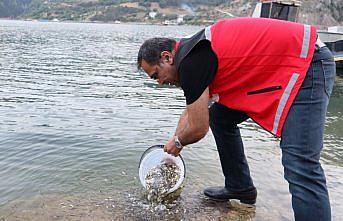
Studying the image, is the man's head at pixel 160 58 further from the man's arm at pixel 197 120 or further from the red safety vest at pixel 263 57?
the man's arm at pixel 197 120

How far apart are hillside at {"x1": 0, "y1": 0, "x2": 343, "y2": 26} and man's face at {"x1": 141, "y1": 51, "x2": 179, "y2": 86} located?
77873 millimetres

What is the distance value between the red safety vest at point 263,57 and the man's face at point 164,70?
12 centimetres

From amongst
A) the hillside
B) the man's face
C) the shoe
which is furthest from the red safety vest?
the hillside

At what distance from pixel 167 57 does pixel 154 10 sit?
151095 mm

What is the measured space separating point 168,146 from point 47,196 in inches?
76.7

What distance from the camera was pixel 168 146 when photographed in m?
3.93

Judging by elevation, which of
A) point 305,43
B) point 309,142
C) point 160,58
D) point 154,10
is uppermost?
point 305,43

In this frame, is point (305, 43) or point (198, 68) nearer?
point (198, 68)

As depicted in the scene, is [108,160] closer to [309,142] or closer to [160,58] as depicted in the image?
[160,58]

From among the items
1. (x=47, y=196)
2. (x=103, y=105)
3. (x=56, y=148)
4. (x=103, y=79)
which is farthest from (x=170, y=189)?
(x=103, y=79)

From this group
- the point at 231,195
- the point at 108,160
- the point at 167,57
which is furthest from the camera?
the point at 108,160

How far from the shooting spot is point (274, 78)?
3.20 meters

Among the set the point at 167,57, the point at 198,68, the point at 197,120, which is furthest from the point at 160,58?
the point at 197,120

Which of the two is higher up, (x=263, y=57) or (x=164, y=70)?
(x=263, y=57)
